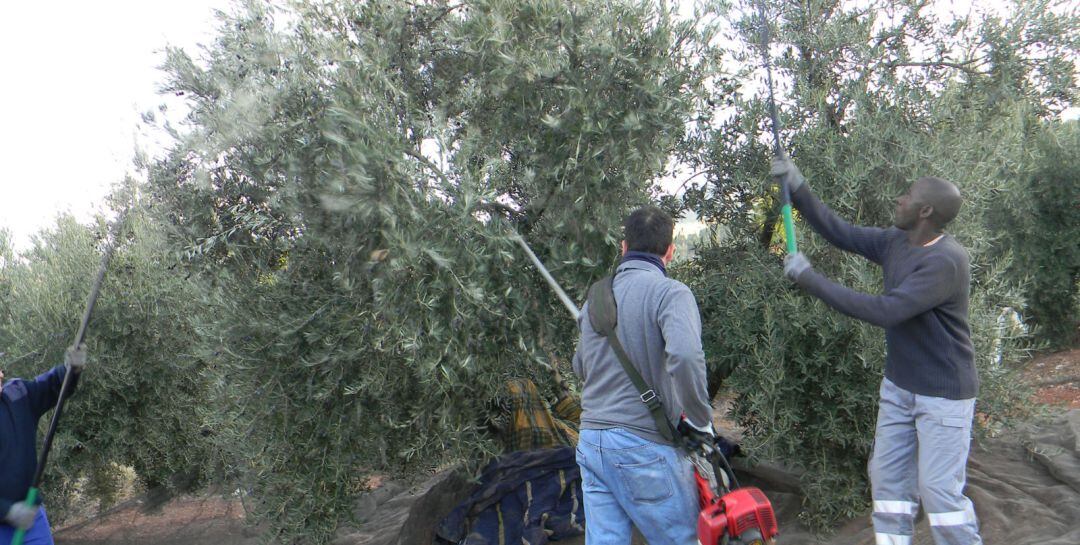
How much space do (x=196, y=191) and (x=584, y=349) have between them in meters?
3.38

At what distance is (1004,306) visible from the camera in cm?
584

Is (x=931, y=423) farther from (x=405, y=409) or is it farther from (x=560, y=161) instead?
(x=405, y=409)

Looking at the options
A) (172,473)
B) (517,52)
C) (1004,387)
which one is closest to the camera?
(517,52)

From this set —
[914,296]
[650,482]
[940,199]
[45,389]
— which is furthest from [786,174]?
[45,389]

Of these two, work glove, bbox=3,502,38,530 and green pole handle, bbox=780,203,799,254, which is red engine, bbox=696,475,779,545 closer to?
green pole handle, bbox=780,203,799,254

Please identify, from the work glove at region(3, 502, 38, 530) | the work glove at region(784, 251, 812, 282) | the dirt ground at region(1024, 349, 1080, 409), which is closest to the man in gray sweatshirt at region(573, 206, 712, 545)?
the work glove at region(784, 251, 812, 282)

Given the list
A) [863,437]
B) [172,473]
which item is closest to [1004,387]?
[863,437]

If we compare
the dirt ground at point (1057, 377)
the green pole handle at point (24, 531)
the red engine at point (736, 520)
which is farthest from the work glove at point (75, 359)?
the dirt ground at point (1057, 377)

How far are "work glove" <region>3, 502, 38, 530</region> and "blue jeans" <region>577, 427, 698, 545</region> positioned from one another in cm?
308

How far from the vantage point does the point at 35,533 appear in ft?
14.7

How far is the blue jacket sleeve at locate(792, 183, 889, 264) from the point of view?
4.23 meters

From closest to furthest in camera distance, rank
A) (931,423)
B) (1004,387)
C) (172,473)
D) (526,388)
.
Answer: (931,423), (1004,387), (526,388), (172,473)

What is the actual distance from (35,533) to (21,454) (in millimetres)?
445

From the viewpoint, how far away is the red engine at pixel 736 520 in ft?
11.1
